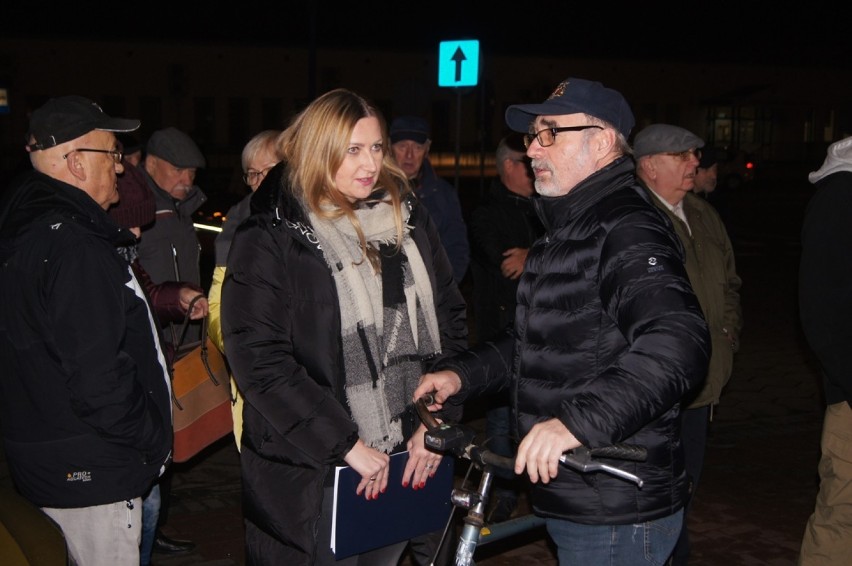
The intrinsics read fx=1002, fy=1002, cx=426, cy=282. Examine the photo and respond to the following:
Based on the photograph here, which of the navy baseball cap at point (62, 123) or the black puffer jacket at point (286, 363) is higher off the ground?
the navy baseball cap at point (62, 123)

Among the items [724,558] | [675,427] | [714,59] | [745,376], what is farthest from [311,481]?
[714,59]

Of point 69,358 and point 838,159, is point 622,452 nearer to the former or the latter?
point 69,358

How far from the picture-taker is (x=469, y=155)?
51.1m

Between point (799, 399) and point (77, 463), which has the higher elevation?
point (77, 463)

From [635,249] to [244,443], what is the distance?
62.5 inches

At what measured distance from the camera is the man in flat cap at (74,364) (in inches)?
126

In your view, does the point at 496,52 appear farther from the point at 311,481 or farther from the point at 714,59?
the point at 311,481

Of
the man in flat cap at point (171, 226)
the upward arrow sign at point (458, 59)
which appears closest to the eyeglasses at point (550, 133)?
the man in flat cap at point (171, 226)

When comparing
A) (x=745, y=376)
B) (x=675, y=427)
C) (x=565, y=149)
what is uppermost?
(x=565, y=149)

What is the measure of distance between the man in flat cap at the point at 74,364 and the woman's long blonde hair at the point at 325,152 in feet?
2.17

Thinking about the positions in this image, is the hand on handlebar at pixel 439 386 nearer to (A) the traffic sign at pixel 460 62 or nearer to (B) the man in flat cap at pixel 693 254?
(B) the man in flat cap at pixel 693 254

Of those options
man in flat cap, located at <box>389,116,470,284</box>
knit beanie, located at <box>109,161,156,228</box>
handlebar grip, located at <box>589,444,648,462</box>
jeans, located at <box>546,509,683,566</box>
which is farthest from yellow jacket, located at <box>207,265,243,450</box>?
man in flat cap, located at <box>389,116,470,284</box>

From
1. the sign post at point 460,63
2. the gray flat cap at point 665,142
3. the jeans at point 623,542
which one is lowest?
the jeans at point 623,542

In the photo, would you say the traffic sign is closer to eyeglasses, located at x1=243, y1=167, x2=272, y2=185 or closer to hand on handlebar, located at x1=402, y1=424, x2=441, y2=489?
eyeglasses, located at x1=243, y1=167, x2=272, y2=185
